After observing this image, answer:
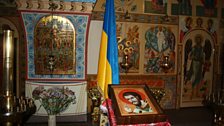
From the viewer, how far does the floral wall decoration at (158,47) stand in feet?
23.5

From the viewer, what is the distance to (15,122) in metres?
3.69

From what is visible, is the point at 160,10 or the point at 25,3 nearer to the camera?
the point at 25,3

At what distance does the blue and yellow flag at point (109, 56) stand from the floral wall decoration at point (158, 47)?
396cm

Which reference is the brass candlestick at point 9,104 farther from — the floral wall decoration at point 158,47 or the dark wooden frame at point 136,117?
the floral wall decoration at point 158,47

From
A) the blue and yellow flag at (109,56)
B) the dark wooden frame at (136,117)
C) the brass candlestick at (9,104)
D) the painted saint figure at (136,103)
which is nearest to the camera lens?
the dark wooden frame at (136,117)

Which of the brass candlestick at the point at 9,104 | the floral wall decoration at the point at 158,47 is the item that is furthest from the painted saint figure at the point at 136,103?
the floral wall decoration at the point at 158,47

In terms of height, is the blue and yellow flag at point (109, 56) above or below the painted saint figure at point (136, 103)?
above

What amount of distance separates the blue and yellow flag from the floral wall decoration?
3961 millimetres

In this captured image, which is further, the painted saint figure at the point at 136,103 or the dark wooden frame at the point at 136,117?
the painted saint figure at the point at 136,103

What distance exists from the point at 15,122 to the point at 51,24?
262 centimetres

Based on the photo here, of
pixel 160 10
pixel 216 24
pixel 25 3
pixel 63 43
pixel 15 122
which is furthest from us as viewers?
pixel 216 24

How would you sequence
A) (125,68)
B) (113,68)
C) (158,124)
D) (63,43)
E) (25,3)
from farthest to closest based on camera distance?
(125,68) → (63,43) → (25,3) → (113,68) → (158,124)

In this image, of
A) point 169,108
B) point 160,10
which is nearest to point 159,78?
point 169,108

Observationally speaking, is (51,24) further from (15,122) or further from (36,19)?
(15,122)
